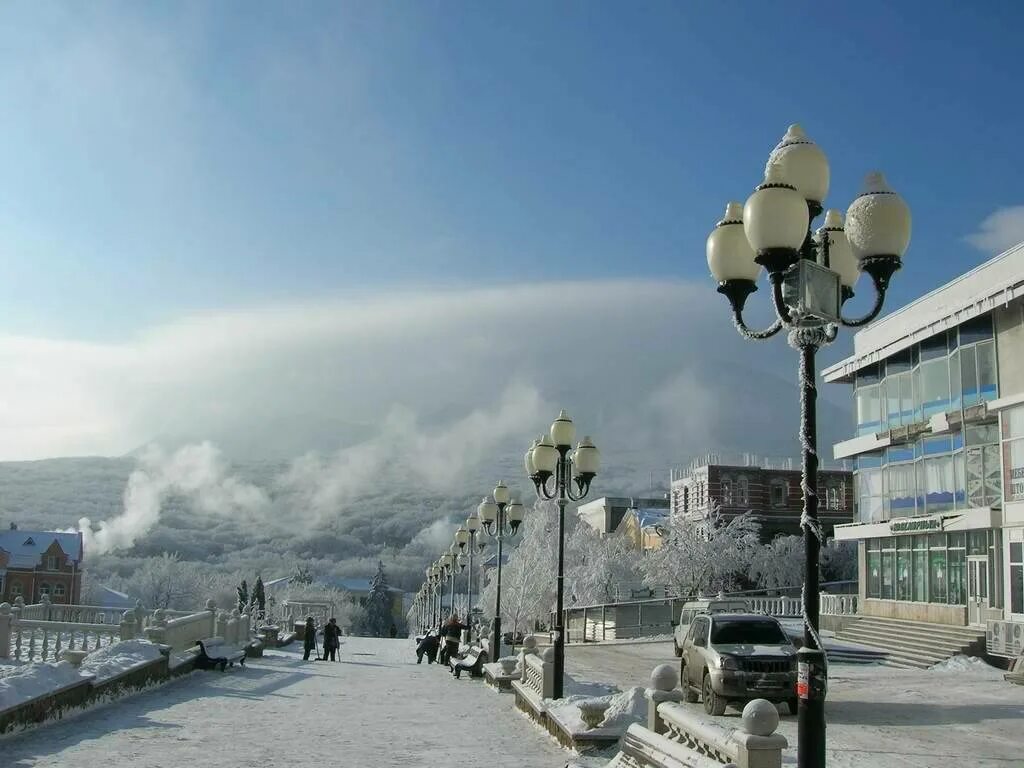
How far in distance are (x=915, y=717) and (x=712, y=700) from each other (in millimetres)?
3595

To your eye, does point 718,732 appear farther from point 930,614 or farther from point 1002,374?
point 930,614

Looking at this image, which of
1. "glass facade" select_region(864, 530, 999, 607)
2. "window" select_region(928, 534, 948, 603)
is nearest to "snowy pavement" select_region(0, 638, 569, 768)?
"glass facade" select_region(864, 530, 999, 607)

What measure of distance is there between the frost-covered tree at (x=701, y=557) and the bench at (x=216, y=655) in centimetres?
4504

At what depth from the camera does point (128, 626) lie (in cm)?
2609

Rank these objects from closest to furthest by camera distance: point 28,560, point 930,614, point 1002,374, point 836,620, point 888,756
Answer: point 888,756 < point 1002,374 < point 930,614 < point 836,620 < point 28,560

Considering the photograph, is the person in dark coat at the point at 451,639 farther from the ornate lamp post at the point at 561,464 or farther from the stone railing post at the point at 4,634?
the stone railing post at the point at 4,634

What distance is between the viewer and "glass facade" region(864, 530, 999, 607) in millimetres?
32344

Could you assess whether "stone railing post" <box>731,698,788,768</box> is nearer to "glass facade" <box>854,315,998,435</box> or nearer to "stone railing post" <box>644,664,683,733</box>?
"stone railing post" <box>644,664,683,733</box>

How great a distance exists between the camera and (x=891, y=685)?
23.1 meters

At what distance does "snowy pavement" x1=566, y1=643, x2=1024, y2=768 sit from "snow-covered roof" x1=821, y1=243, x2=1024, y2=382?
11.2 m

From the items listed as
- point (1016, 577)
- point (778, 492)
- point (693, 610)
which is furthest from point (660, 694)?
point (778, 492)

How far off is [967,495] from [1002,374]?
453 cm

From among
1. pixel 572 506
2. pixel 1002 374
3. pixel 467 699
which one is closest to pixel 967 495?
pixel 1002 374

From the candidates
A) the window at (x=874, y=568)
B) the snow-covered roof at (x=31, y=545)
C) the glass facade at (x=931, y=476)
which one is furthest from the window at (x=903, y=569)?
the snow-covered roof at (x=31, y=545)
